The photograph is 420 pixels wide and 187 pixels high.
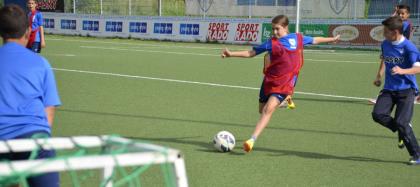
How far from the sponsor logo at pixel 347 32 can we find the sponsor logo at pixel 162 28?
9226 millimetres

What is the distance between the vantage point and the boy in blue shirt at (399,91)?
7.84 meters

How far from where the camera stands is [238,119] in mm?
11102

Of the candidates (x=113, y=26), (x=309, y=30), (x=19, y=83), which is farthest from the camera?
(x=113, y=26)

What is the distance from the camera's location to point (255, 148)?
28.8 ft

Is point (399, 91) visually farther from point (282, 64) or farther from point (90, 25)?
point (90, 25)

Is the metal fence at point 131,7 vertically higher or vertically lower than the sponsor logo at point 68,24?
higher

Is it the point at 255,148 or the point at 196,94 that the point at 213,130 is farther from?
the point at 196,94

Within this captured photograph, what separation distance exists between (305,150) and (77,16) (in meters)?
31.7

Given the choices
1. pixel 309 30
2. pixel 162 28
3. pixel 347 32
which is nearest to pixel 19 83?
pixel 347 32

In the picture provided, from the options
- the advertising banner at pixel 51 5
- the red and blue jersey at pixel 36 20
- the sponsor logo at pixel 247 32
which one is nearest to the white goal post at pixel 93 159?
the red and blue jersey at pixel 36 20

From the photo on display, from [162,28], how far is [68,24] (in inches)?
296

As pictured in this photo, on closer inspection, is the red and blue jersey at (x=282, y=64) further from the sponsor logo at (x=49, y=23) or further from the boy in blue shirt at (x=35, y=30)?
the sponsor logo at (x=49, y=23)

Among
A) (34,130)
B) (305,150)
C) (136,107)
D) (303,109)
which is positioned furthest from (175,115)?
(34,130)

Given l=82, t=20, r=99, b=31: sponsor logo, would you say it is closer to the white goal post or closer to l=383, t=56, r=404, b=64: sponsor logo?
l=383, t=56, r=404, b=64: sponsor logo
